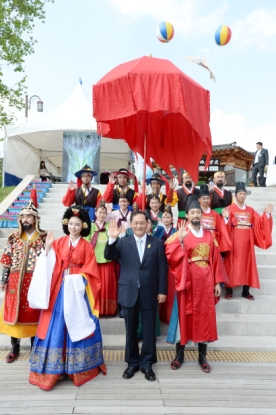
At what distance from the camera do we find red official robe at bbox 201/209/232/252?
486 cm

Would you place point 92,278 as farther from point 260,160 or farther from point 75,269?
point 260,160

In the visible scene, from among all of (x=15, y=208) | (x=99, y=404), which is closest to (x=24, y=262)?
(x=99, y=404)

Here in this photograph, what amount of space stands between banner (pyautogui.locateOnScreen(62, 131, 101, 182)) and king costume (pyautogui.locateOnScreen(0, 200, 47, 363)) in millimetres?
9621

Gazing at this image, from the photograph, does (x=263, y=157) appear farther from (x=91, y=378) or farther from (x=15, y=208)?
(x=91, y=378)

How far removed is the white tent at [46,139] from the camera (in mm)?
13141

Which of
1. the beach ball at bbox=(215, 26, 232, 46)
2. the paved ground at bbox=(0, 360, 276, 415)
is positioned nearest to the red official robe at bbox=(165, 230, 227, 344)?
the paved ground at bbox=(0, 360, 276, 415)

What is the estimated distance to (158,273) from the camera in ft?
11.4

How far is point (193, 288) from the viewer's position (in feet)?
11.6

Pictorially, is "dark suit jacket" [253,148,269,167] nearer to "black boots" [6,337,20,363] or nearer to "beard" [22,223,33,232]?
"beard" [22,223,33,232]

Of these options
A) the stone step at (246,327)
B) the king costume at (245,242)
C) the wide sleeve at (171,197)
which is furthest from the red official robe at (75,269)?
the wide sleeve at (171,197)

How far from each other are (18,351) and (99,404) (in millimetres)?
1435

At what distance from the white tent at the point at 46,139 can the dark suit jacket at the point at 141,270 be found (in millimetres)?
10148

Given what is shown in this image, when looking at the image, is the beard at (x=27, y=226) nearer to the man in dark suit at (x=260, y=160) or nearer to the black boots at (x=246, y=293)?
the black boots at (x=246, y=293)

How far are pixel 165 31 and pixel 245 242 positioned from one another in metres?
3.30
